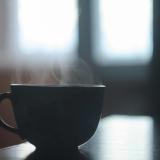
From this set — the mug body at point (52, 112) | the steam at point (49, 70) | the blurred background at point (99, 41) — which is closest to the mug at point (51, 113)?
the mug body at point (52, 112)

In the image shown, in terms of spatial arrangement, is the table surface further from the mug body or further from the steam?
the steam

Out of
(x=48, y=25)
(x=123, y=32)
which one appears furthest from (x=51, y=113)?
(x=48, y=25)

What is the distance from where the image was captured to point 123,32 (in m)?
1.69

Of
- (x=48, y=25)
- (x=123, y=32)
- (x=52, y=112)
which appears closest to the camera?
(x=52, y=112)

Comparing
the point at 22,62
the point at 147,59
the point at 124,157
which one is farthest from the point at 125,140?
the point at 22,62

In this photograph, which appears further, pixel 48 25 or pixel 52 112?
pixel 48 25

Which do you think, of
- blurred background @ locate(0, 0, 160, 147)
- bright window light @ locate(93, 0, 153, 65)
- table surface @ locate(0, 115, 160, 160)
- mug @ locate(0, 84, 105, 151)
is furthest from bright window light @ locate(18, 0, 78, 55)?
mug @ locate(0, 84, 105, 151)

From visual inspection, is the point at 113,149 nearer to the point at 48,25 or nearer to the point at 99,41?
the point at 99,41

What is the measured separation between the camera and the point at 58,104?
38 cm

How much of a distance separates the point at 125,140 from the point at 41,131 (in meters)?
0.15

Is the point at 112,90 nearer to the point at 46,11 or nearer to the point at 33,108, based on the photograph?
the point at 46,11

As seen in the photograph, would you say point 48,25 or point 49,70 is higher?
point 48,25

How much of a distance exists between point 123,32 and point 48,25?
0.37 m

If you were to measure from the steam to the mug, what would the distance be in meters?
1.34
